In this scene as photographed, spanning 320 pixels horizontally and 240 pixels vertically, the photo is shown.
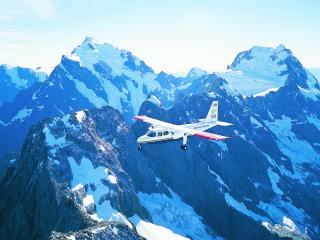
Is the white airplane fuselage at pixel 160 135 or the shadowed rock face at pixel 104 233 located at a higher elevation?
the white airplane fuselage at pixel 160 135

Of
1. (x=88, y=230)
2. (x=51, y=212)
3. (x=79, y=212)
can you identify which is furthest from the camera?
(x=51, y=212)

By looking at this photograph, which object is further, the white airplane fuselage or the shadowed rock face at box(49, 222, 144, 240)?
the shadowed rock face at box(49, 222, 144, 240)

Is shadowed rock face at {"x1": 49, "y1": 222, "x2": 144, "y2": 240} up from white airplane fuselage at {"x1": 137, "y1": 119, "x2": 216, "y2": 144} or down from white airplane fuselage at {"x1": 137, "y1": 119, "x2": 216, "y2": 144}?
down

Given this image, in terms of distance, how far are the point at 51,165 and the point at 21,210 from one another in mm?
20637

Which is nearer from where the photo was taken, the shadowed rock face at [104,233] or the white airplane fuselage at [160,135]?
the white airplane fuselage at [160,135]

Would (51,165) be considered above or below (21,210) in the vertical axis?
above

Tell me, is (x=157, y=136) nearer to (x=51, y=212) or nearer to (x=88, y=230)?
(x=88, y=230)

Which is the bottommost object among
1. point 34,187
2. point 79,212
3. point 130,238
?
point 130,238

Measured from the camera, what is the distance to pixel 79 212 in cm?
16338

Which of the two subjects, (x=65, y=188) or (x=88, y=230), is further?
(x=65, y=188)

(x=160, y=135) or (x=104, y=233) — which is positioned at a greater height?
(x=160, y=135)

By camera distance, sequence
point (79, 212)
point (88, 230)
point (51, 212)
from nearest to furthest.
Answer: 1. point (88, 230)
2. point (79, 212)
3. point (51, 212)

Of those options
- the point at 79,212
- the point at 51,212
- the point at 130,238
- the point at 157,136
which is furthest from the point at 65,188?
the point at 157,136

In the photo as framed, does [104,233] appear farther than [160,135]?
Yes
